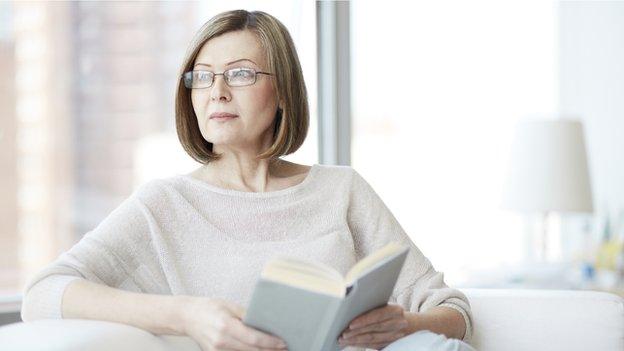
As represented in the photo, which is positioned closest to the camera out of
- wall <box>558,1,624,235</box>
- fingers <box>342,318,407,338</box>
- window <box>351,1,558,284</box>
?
fingers <box>342,318,407,338</box>

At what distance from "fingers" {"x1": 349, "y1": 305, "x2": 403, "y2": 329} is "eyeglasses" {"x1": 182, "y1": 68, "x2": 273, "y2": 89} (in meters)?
0.58

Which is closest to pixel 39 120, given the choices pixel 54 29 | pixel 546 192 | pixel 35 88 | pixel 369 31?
pixel 35 88

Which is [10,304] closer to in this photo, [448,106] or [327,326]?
[327,326]

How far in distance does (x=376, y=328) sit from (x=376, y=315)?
0.11 ft

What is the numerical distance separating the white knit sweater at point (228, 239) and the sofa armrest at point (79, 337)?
224 mm

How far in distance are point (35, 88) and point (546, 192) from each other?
5.69 feet

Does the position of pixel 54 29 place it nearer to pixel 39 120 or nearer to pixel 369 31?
pixel 39 120

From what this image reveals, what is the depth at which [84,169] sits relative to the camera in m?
2.82

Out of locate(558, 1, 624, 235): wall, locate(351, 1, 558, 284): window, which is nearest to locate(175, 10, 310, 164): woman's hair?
locate(351, 1, 558, 284): window

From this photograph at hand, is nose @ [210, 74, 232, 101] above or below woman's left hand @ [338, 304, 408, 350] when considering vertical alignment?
above

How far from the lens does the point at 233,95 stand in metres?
1.89

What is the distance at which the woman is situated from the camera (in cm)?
181

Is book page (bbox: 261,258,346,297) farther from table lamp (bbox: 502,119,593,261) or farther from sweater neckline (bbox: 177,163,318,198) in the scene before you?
table lamp (bbox: 502,119,593,261)

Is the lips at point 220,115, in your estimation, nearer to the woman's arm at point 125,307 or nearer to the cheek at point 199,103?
the cheek at point 199,103
